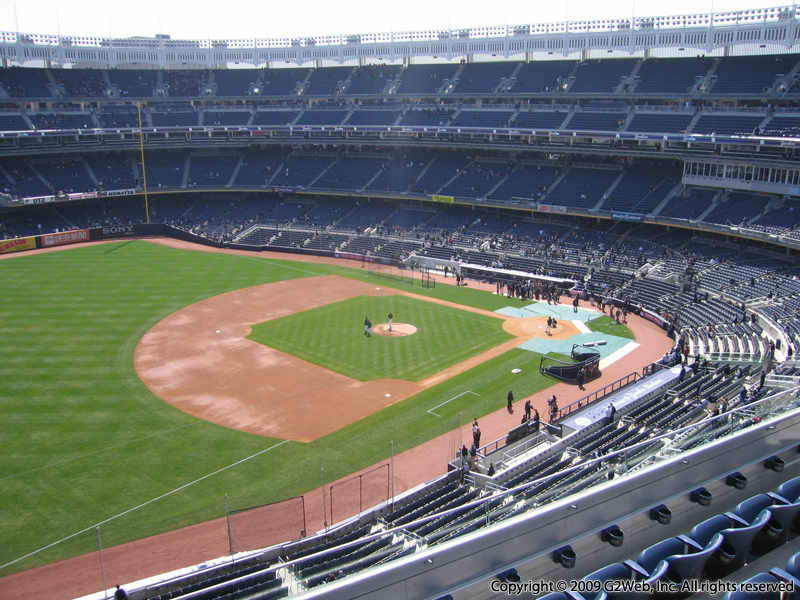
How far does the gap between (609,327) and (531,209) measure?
20.7 metres

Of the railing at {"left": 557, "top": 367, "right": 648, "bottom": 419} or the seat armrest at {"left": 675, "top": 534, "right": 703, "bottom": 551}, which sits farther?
the railing at {"left": 557, "top": 367, "right": 648, "bottom": 419}

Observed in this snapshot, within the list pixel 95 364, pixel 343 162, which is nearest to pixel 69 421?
pixel 95 364

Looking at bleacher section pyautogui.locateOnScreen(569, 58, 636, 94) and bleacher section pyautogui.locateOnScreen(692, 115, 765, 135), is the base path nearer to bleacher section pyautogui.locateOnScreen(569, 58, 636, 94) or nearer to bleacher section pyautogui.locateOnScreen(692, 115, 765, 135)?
bleacher section pyautogui.locateOnScreen(692, 115, 765, 135)

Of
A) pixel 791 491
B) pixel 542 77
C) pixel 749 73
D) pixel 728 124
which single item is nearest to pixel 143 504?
pixel 791 491

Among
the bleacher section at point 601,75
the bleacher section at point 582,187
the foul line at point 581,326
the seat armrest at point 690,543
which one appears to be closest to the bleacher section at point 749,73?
the bleacher section at point 601,75

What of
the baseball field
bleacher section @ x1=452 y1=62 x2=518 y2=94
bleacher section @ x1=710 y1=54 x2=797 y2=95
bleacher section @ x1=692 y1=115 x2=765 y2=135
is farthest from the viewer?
bleacher section @ x1=452 y1=62 x2=518 y2=94

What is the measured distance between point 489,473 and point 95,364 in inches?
893

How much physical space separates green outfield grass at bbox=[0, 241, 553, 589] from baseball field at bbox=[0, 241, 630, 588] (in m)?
0.07

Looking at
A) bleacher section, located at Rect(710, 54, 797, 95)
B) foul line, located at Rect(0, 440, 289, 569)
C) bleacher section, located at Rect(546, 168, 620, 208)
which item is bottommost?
foul line, located at Rect(0, 440, 289, 569)

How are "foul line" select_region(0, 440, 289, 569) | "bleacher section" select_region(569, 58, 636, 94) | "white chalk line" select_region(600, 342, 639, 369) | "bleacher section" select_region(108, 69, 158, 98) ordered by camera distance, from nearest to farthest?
"foul line" select_region(0, 440, 289, 569)
"white chalk line" select_region(600, 342, 639, 369)
"bleacher section" select_region(569, 58, 636, 94)
"bleacher section" select_region(108, 69, 158, 98)

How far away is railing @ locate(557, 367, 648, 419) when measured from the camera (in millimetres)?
27578

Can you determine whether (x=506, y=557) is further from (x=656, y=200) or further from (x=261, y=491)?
(x=656, y=200)

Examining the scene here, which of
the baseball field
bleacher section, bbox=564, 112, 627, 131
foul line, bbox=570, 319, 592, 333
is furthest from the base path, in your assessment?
bleacher section, bbox=564, 112, 627, 131

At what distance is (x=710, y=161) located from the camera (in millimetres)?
50750
